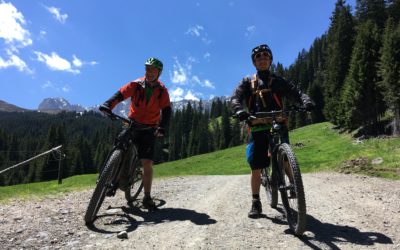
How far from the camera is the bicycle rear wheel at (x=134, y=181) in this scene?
7395mm

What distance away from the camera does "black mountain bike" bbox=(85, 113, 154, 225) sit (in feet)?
20.0

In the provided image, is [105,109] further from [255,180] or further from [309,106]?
[309,106]

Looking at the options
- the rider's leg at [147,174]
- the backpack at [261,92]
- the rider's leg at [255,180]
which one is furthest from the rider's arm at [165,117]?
Result: the rider's leg at [255,180]

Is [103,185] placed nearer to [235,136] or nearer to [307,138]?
[307,138]

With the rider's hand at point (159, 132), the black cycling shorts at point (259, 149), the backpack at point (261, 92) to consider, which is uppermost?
the backpack at point (261, 92)

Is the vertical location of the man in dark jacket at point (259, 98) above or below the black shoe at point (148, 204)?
above

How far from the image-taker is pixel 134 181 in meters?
7.69

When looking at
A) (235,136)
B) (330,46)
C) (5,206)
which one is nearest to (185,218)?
(5,206)

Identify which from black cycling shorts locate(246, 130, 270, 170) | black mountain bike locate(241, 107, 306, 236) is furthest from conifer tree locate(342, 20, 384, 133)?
black mountain bike locate(241, 107, 306, 236)

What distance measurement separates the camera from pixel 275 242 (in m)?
Result: 4.89

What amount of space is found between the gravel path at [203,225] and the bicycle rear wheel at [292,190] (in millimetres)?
207

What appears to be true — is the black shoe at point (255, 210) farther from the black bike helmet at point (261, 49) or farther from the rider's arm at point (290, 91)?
the black bike helmet at point (261, 49)

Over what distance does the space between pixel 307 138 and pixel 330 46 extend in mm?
23524

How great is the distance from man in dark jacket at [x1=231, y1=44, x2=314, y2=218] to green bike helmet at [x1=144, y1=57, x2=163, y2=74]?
1827 mm
